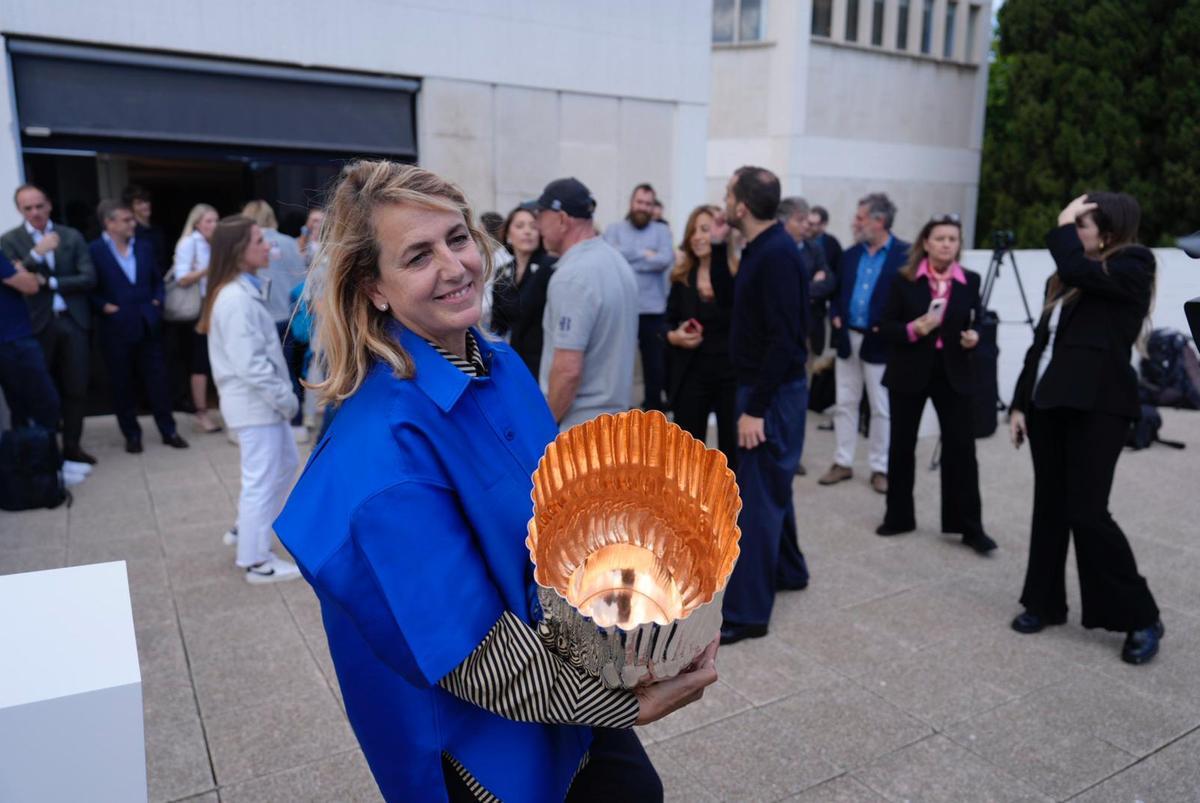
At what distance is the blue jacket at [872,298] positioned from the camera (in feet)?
21.5

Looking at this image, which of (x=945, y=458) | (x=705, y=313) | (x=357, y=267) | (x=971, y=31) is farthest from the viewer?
(x=971, y=31)

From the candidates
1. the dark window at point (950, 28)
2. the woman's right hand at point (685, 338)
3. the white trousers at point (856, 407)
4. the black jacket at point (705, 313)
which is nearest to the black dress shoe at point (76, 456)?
the black jacket at point (705, 313)

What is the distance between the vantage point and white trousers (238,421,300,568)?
189 inches

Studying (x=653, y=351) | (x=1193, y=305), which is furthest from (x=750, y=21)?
(x=1193, y=305)

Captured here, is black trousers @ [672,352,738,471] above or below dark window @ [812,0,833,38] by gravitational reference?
below

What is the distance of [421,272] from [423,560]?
0.55 metres

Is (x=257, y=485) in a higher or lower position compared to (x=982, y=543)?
higher

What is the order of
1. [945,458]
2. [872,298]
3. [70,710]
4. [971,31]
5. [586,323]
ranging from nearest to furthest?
[70,710]
[586,323]
[945,458]
[872,298]
[971,31]

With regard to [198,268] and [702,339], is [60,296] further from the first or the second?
[702,339]

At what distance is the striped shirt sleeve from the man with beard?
265 inches

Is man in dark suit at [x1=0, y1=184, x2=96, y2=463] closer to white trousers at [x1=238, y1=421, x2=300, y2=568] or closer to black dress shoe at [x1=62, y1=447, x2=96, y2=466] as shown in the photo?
black dress shoe at [x1=62, y1=447, x2=96, y2=466]

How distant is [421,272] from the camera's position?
1.61m

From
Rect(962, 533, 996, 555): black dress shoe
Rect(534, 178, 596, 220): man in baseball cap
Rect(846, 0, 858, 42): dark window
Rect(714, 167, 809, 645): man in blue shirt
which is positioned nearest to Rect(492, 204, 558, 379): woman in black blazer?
Rect(534, 178, 596, 220): man in baseball cap

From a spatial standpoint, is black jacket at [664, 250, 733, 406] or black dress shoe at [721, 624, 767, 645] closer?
black dress shoe at [721, 624, 767, 645]
